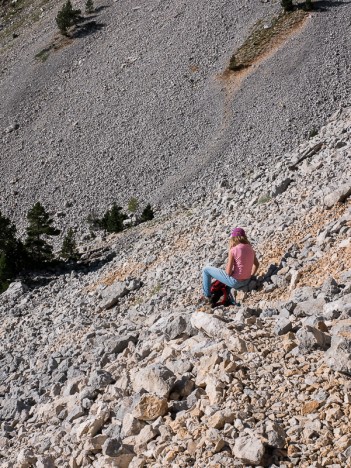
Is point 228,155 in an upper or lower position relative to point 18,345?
lower

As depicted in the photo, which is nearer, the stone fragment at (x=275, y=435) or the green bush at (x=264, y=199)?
the stone fragment at (x=275, y=435)

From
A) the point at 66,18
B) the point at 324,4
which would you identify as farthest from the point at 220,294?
the point at 66,18

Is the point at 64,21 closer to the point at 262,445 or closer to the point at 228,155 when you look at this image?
the point at 228,155

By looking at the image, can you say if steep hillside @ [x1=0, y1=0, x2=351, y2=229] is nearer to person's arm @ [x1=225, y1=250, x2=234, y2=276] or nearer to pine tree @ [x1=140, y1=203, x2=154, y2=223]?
pine tree @ [x1=140, y1=203, x2=154, y2=223]

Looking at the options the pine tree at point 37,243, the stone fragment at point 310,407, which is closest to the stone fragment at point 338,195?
the stone fragment at point 310,407

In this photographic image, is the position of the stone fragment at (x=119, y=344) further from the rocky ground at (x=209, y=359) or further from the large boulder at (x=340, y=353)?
the large boulder at (x=340, y=353)

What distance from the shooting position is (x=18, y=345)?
50.9 feet

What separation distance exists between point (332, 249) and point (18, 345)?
9380 millimetres

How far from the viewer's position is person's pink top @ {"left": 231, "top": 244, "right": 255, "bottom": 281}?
10711 millimetres

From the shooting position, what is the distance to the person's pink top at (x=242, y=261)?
422 inches

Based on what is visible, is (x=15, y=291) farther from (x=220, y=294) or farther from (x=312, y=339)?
(x=312, y=339)

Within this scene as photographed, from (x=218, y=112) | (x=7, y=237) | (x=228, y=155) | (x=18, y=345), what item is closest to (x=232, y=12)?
(x=218, y=112)

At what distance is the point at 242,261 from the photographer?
35.3ft

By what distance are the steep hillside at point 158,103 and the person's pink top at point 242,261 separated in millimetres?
21833
